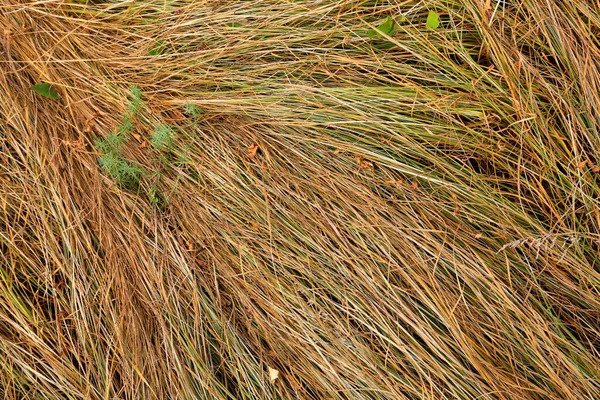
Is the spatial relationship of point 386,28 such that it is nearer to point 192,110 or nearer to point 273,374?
point 192,110

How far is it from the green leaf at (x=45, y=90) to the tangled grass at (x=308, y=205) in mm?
21

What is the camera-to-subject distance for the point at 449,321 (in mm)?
1692

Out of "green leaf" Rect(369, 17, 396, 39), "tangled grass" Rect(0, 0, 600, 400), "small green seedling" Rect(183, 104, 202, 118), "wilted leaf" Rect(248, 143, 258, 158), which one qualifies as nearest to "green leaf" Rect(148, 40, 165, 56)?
"tangled grass" Rect(0, 0, 600, 400)

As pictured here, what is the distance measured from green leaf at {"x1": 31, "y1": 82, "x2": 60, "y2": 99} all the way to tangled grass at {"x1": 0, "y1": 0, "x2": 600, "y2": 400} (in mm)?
21

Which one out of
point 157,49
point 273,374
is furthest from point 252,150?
point 273,374

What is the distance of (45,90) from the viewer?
194 centimetres

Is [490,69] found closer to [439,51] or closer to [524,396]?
[439,51]

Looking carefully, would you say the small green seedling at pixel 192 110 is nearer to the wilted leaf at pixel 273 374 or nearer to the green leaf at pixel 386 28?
the green leaf at pixel 386 28

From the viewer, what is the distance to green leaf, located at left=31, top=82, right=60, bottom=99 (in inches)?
76.0

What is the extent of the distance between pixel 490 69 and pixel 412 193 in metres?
0.44

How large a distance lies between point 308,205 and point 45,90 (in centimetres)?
92

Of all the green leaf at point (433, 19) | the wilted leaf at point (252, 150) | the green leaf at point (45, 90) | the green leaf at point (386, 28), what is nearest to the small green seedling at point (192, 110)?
the wilted leaf at point (252, 150)

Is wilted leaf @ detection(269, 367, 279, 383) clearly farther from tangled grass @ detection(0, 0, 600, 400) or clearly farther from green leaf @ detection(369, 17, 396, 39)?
green leaf @ detection(369, 17, 396, 39)

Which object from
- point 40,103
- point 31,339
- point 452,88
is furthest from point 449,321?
→ point 40,103
